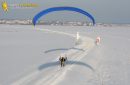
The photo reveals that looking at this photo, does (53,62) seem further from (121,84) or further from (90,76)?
(121,84)

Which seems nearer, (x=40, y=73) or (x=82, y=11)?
(x=82, y=11)

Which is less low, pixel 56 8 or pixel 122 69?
pixel 56 8

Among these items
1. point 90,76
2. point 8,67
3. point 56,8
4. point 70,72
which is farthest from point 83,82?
point 8,67

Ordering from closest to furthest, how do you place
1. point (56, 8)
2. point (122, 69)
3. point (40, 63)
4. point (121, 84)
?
point (56, 8), point (121, 84), point (122, 69), point (40, 63)

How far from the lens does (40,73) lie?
1484 centimetres

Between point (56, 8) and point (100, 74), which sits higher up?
point (56, 8)

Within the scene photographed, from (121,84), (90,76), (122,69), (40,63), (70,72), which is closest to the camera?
(121,84)

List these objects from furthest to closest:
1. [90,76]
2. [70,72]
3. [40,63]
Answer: [40,63] < [70,72] < [90,76]

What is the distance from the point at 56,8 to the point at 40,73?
16.0ft

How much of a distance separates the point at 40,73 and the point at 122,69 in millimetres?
4755

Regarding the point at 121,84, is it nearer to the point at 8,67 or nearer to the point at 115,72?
the point at 115,72

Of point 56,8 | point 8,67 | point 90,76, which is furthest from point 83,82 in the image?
point 8,67

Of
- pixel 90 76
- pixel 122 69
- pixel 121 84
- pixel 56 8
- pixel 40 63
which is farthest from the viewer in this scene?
pixel 40 63

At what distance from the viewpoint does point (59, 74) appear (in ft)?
47.6
